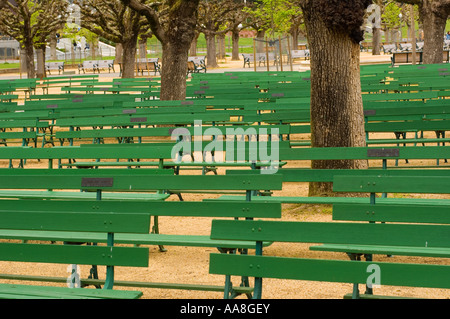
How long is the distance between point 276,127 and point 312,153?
292cm

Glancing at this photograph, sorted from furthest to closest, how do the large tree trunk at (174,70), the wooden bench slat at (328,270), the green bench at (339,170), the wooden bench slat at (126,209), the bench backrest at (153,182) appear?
the large tree trunk at (174,70) < the green bench at (339,170) < the bench backrest at (153,182) < the wooden bench slat at (126,209) < the wooden bench slat at (328,270)

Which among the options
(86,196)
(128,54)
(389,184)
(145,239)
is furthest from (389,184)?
(128,54)

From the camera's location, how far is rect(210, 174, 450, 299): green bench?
14.0 ft

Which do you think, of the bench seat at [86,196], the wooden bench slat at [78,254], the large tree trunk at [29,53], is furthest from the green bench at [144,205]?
the large tree trunk at [29,53]

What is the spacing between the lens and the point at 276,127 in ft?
34.7

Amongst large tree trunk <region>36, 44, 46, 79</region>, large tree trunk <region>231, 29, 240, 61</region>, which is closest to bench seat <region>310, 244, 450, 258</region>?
large tree trunk <region>36, 44, 46, 79</region>

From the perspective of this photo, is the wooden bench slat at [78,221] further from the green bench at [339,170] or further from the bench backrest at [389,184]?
the green bench at [339,170]

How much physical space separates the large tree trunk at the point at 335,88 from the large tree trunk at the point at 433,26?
17943 millimetres

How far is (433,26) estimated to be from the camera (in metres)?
26.8

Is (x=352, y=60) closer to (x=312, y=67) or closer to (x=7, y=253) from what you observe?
(x=312, y=67)

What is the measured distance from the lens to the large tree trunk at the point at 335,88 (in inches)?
361

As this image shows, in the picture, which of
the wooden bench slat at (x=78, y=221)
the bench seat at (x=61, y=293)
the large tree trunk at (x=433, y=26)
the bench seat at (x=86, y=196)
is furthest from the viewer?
the large tree trunk at (x=433, y=26)

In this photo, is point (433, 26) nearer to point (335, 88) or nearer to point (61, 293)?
point (335, 88)

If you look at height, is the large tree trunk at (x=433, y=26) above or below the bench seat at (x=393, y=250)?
above
